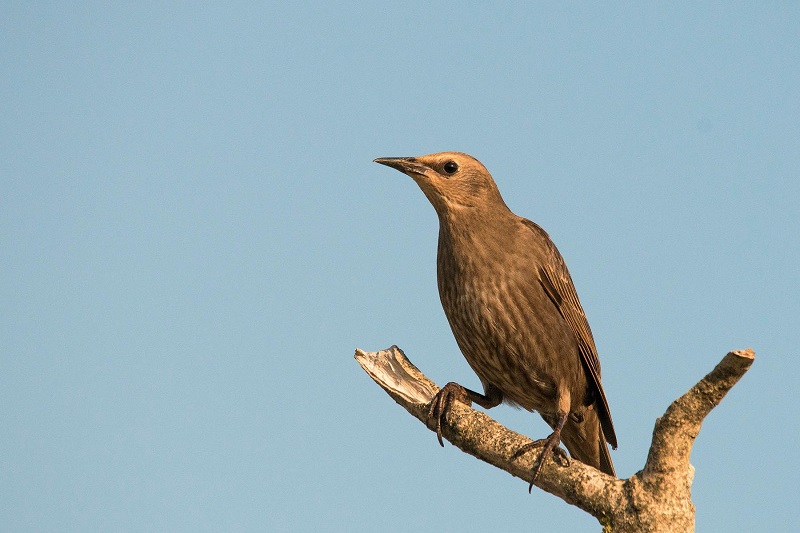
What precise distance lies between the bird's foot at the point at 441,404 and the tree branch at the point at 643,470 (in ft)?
0.25

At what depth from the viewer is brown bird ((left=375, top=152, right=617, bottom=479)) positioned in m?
7.11

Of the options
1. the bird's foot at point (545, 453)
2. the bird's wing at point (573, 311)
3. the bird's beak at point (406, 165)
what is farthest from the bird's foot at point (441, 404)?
the bird's beak at point (406, 165)

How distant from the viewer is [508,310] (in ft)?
23.2

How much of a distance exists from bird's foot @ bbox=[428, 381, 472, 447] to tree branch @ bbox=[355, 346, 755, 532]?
2.9 inches

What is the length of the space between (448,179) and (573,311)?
1478 mm

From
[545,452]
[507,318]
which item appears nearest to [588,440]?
[507,318]

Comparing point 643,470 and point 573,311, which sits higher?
point 573,311

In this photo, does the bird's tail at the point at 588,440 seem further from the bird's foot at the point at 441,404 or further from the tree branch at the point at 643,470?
the tree branch at the point at 643,470

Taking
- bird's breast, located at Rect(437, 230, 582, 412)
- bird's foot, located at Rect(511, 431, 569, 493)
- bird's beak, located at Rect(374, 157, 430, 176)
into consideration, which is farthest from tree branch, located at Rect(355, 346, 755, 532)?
bird's beak, located at Rect(374, 157, 430, 176)

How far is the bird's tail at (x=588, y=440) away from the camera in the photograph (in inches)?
302

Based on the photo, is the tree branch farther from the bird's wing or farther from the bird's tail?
the bird's tail

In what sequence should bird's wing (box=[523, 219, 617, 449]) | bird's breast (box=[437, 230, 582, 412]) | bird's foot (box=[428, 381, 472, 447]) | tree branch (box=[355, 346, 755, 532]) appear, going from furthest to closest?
bird's wing (box=[523, 219, 617, 449]) → bird's breast (box=[437, 230, 582, 412]) → bird's foot (box=[428, 381, 472, 447]) → tree branch (box=[355, 346, 755, 532])

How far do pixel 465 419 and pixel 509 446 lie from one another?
1.39 ft

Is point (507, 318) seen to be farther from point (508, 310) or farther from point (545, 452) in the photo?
point (545, 452)
